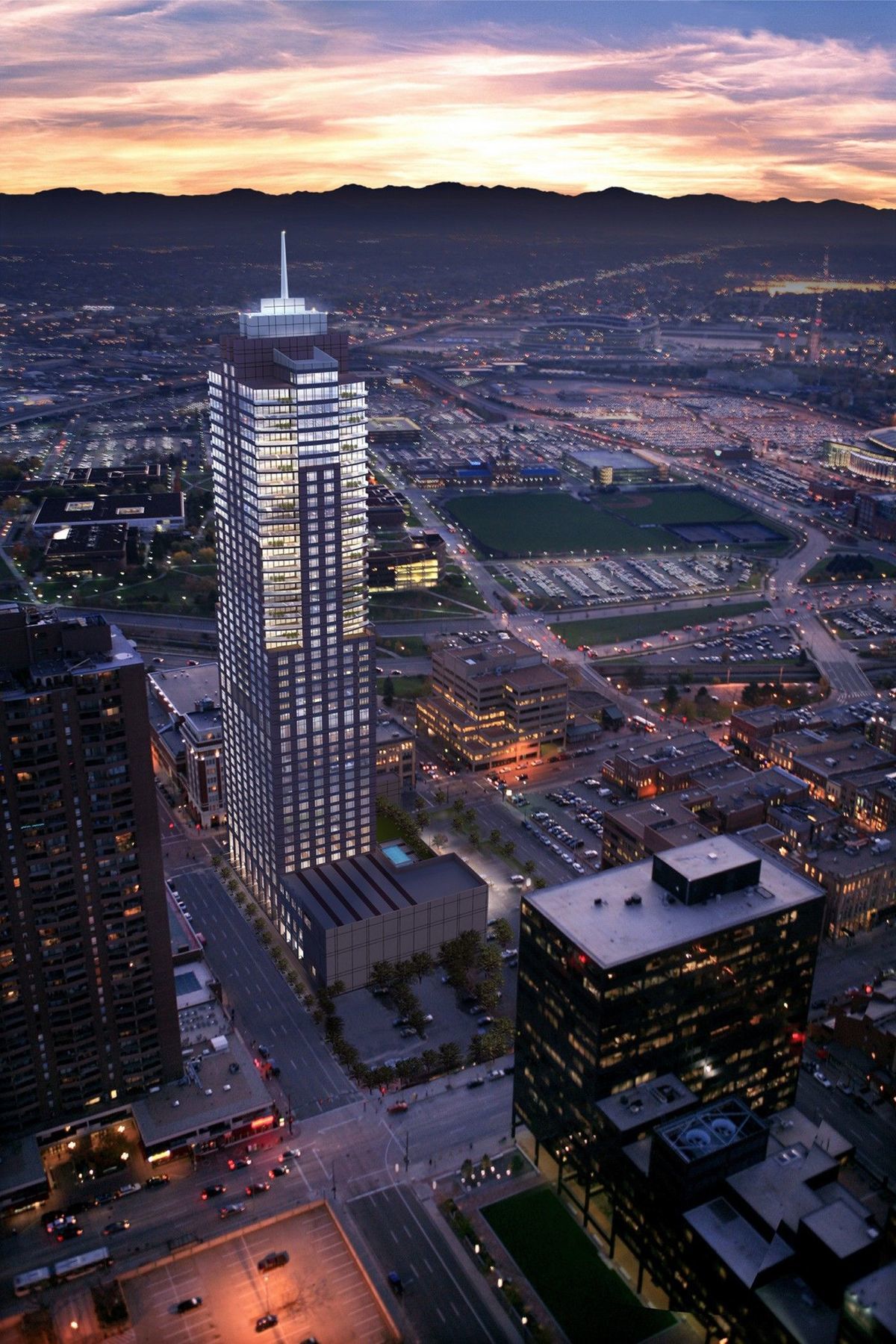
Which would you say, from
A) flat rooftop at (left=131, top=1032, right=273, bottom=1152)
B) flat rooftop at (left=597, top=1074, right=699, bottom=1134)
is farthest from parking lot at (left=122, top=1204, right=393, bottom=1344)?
flat rooftop at (left=597, top=1074, right=699, bottom=1134)

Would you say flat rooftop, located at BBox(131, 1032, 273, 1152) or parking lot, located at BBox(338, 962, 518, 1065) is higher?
flat rooftop, located at BBox(131, 1032, 273, 1152)

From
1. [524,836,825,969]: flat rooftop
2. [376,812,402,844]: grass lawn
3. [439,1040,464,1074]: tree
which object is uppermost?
[524,836,825,969]: flat rooftop

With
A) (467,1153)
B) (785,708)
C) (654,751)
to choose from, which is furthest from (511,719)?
(467,1153)

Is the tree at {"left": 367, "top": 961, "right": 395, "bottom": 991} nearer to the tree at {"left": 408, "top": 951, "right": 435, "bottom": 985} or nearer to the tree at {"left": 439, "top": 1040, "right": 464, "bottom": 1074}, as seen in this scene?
the tree at {"left": 408, "top": 951, "right": 435, "bottom": 985}

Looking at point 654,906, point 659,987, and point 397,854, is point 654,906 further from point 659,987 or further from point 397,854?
point 397,854

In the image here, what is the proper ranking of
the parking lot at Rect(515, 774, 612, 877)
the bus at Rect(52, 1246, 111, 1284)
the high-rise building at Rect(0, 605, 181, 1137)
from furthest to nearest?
the parking lot at Rect(515, 774, 612, 877) < the high-rise building at Rect(0, 605, 181, 1137) < the bus at Rect(52, 1246, 111, 1284)

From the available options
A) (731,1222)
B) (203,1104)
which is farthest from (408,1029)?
(731,1222)
